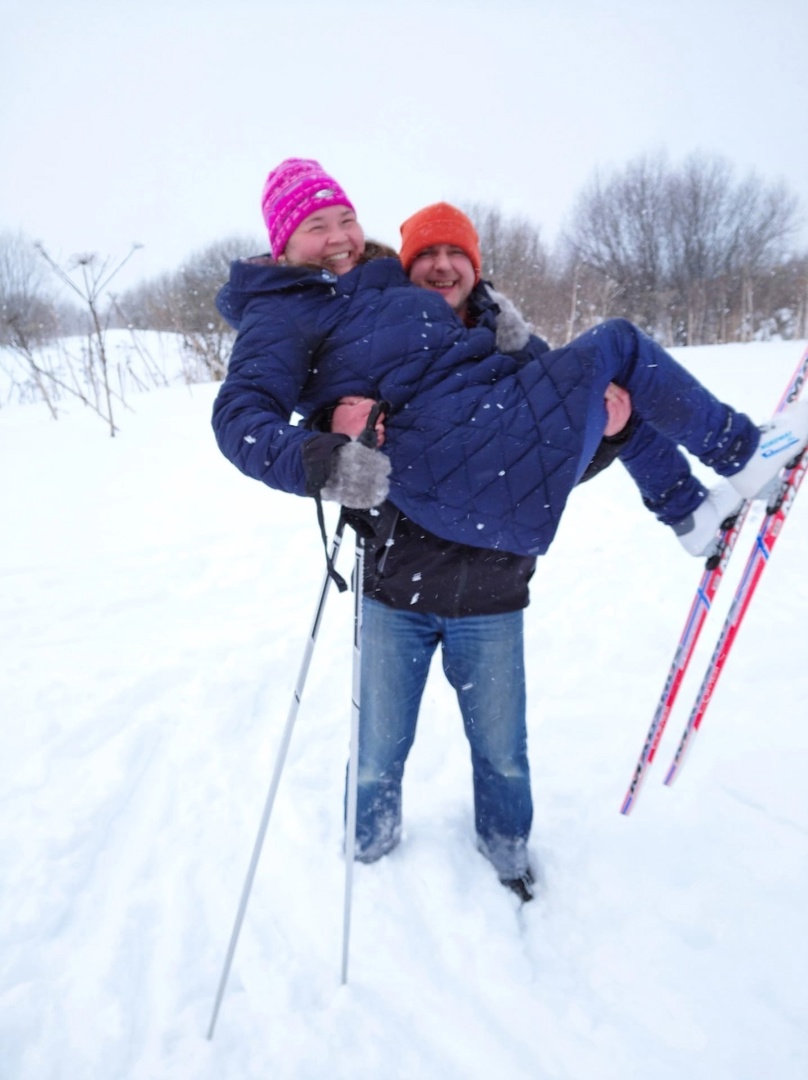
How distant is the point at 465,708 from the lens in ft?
5.15

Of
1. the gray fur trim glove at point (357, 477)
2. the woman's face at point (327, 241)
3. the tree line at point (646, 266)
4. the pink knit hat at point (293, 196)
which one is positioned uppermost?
the tree line at point (646, 266)

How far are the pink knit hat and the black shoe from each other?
5.91 feet

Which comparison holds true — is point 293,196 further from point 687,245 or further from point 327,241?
point 687,245

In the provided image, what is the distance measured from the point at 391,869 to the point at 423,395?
137 cm

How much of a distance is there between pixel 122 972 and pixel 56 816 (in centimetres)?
66

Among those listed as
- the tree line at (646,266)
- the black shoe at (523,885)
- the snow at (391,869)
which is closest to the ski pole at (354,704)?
the snow at (391,869)

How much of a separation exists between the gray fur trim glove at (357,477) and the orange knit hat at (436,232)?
2.31 feet

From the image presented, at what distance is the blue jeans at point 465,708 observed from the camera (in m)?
1.49

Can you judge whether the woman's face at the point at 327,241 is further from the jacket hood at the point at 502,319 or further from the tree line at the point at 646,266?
the tree line at the point at 646,266

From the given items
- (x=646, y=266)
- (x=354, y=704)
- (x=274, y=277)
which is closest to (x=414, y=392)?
(x=274, y=277)

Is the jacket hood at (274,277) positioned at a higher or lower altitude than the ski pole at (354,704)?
higher

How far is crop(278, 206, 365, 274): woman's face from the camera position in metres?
1.41

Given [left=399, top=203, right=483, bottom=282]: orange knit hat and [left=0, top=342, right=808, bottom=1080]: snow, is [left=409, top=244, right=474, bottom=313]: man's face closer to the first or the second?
[left=399, top=203, right=483, bottom=282]: orange knit hat

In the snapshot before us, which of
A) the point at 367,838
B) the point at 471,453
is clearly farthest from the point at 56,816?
the point at 471,453
